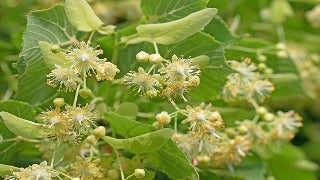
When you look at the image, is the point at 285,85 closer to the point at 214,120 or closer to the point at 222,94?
the point at 222,94

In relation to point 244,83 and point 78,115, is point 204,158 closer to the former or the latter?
point 244,83

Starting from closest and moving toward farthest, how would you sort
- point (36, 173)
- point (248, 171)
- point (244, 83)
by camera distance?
1. point (36, 173)
2. point (244, 83)
3. point (248, 171)

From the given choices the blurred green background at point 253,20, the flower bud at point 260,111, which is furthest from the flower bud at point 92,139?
the blurred green background at point 253,20

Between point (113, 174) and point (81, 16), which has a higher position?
point (81, 16)

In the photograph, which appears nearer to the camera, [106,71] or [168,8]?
[106,71]

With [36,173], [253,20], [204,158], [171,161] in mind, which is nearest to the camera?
[36,173]

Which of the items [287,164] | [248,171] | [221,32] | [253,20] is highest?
[221,32]

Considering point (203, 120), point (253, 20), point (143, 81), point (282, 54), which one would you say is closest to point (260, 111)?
point (282, 54)
